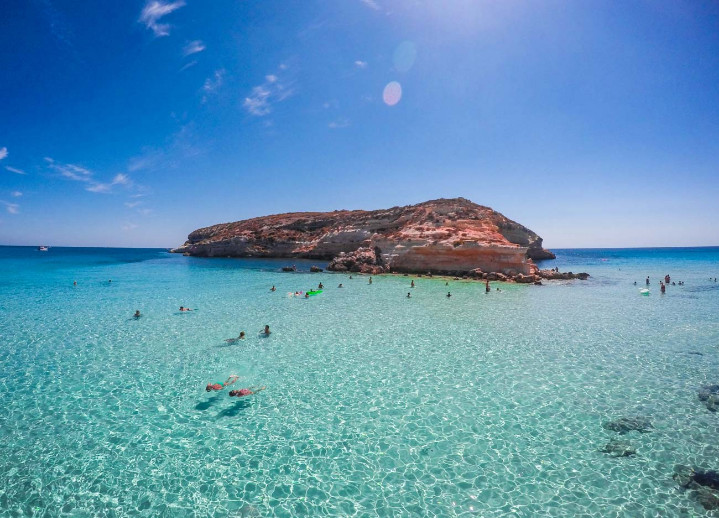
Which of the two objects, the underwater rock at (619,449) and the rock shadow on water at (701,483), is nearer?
the rock shadow on water at (701,483)

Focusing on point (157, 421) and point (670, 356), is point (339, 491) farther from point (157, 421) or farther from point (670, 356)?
point (670, 356)

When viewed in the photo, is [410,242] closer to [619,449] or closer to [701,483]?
[619,449]

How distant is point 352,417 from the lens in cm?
804

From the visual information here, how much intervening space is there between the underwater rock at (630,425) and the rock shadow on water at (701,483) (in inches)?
46.9

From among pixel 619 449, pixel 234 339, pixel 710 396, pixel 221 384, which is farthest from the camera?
pixel 234 339

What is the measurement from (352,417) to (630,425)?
6.33 meters

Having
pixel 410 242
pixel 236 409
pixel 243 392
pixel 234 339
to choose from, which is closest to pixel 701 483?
pixel 236 409

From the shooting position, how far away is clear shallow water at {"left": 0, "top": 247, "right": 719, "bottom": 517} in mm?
5602

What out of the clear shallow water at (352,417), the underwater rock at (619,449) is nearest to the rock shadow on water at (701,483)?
the clear shallow water at (352,417)

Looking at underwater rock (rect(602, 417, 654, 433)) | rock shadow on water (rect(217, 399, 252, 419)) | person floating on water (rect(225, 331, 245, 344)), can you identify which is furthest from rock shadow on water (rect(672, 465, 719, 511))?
person floating on water (rect(225, 331, 245, 344))

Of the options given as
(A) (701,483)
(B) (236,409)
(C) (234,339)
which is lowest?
(A) (701,483)

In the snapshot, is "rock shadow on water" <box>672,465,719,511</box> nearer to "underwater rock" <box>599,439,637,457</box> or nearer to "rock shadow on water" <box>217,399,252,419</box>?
"underwater rock" <box>599,439,637,457</box>

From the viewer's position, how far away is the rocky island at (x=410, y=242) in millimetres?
36075

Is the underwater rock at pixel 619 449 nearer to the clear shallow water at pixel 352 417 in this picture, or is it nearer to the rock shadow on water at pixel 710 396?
the clear shallow water at pixel 352 417
